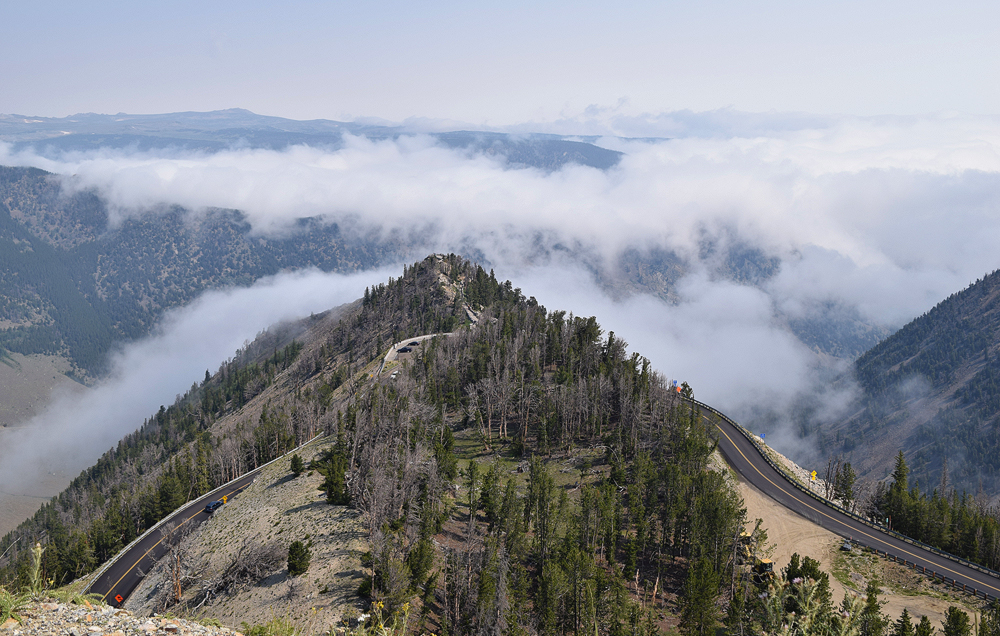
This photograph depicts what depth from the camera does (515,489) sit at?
86062 millimetres

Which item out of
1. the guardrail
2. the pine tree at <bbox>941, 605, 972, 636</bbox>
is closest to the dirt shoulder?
the pine tree at <bbox>941, 605, 972, 636</bbox>

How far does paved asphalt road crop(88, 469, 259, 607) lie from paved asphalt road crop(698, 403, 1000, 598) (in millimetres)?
94182

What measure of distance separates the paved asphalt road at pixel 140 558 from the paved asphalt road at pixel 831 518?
94182mm

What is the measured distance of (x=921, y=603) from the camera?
7244cm

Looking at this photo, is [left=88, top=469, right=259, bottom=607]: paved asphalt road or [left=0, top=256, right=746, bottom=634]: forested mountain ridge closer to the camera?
[left=0, top=256, right=746, bottom=634]: forested mountain ridge

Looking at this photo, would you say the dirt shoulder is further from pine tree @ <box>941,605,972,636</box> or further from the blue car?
the blue car

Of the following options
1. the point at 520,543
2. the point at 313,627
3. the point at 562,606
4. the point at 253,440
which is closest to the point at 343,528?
the point at 313,627

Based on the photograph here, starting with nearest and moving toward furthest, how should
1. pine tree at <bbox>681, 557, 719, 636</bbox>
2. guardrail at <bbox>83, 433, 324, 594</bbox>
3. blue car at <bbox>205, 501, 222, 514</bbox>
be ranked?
pine tree at <bbox>681, 557, 719, 636</bbox>, guardrail at <bbox>83, 433, 324, 594</bbox>, blue car at <bbox>205, 501, 222, 514</bbox>

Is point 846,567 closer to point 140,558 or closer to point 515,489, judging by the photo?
point 515,489

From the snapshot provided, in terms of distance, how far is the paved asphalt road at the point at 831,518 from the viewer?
78625 mm

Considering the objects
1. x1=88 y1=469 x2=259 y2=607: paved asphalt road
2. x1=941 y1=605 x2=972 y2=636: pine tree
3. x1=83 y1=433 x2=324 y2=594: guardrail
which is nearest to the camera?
x1=941 y1=605 x2=972 y2=636: pine tree

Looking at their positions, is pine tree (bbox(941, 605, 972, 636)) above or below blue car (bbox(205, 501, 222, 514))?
above

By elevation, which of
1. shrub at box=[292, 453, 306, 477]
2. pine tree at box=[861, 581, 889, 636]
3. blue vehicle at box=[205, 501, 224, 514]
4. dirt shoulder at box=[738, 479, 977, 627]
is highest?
pine tree at box=[861, 581, 889, 636]

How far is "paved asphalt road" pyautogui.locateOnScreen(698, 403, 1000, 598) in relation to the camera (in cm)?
7862
